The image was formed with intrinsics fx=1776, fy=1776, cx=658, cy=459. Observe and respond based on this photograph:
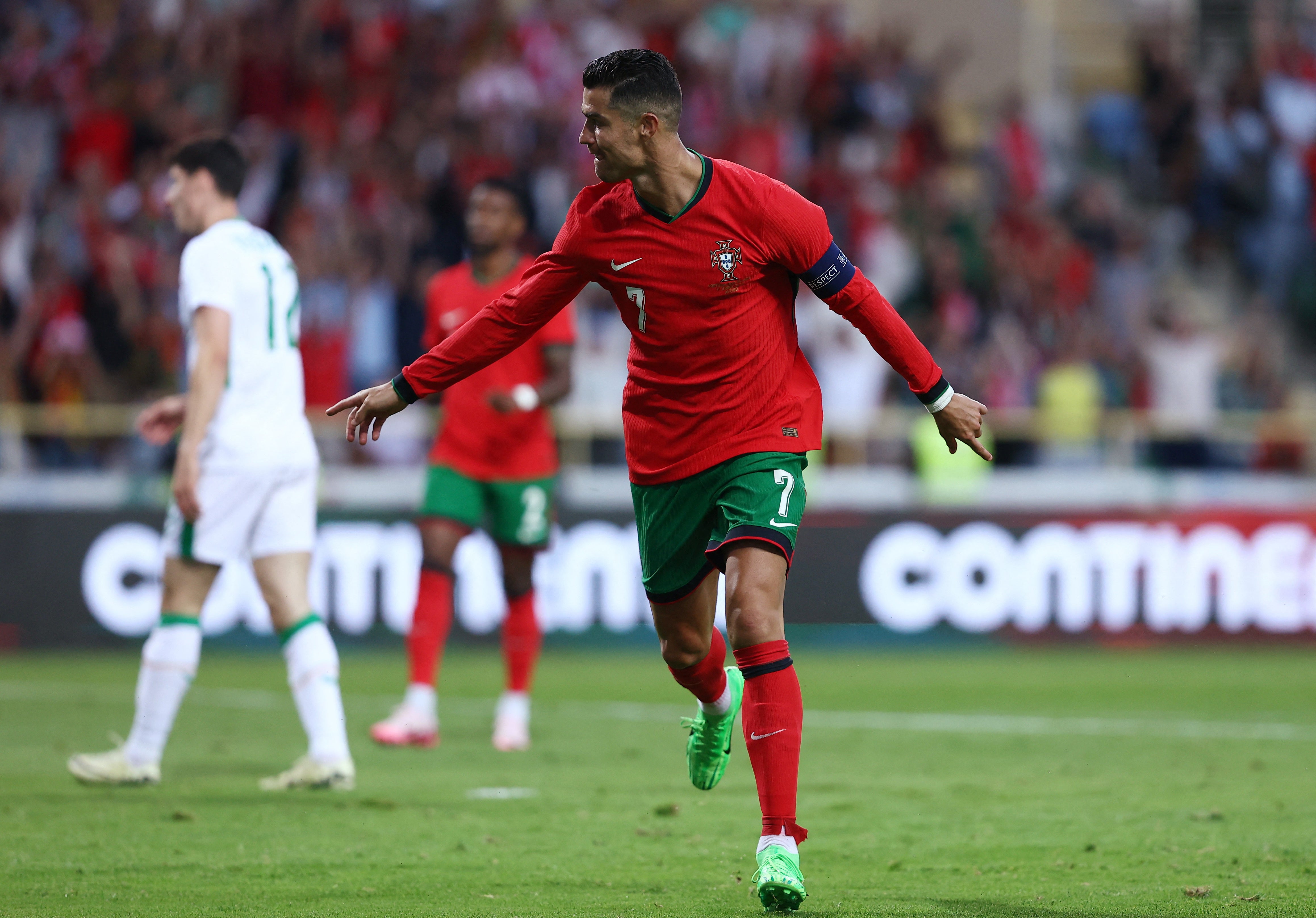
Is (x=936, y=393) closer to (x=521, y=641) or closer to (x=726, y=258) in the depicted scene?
(x=726, y=258)

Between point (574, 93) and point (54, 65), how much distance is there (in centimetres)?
505

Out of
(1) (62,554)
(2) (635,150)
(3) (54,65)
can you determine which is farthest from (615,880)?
(3) (54,65)

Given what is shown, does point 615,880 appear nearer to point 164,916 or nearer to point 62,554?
point 164,916

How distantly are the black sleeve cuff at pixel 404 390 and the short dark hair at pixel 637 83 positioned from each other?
1.08m

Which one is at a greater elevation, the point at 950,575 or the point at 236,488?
the point at 236,488

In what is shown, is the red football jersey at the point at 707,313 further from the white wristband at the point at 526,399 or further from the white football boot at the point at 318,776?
the white wristband at the point at 526,399

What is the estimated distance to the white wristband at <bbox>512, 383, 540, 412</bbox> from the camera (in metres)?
8.62

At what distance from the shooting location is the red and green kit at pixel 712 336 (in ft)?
17.3

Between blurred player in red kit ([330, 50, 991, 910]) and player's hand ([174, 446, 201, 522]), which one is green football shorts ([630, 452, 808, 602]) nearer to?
blurred player in red kit ([330, 50, 991, 910])

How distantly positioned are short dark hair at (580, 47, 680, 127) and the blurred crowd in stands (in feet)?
30.1

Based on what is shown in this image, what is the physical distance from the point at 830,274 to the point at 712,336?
40 cm

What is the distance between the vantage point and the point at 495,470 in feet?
29.3

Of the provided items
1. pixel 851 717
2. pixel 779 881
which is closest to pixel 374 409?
pixel 779 881

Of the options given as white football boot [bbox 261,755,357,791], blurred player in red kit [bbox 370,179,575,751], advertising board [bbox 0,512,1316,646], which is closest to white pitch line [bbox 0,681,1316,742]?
blurred player in red kit [bbox 370,179,575,751]
